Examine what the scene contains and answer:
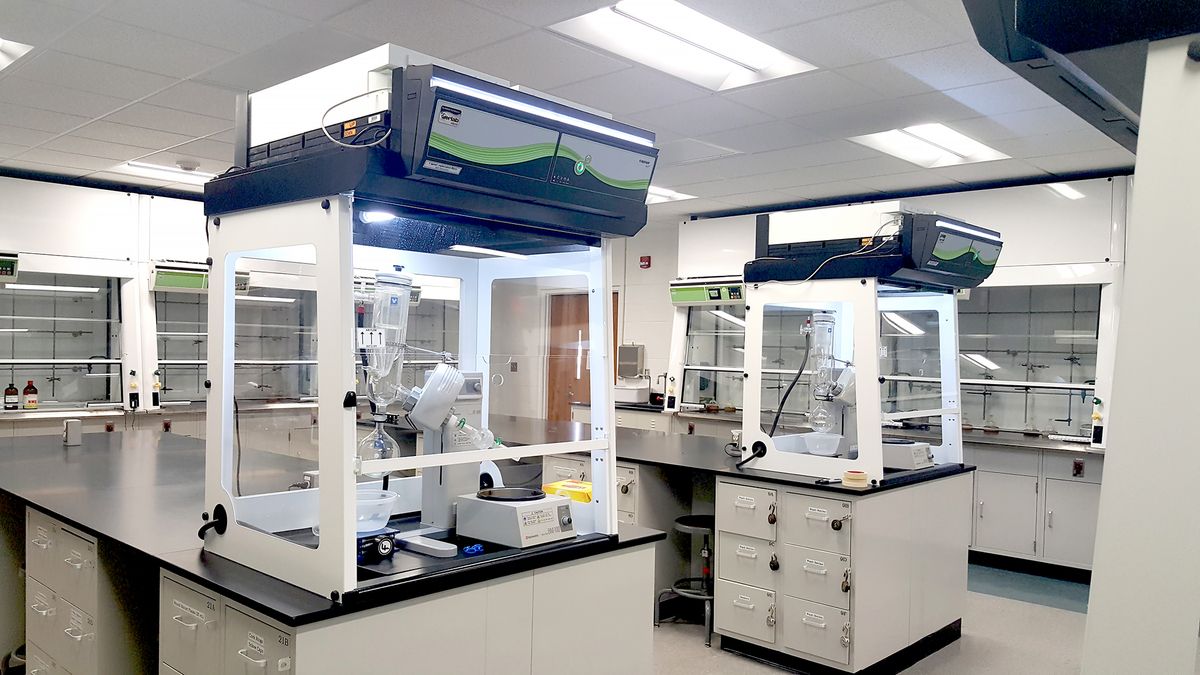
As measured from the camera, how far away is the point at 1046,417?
5.82m

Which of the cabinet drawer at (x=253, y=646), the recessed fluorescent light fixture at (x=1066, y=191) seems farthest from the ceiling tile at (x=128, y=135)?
the recessed fluorescent light fixture at (x=1066, y=191)

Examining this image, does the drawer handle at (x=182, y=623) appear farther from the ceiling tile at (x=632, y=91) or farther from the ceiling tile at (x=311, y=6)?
the ceiling tile at (x=632, y=91)

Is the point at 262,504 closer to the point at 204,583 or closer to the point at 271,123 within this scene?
the point at 204,583

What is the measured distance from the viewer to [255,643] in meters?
1.82

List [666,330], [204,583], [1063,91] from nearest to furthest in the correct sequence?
[1063,91] → [204,583] → [666,330]

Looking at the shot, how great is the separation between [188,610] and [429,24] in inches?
94.3

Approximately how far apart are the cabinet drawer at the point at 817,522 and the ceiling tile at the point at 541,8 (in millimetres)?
2186

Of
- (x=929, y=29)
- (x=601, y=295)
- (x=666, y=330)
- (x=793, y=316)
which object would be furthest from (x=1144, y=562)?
(x=666, y=330)

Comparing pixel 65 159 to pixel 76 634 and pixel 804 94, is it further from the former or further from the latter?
pixel 804 94

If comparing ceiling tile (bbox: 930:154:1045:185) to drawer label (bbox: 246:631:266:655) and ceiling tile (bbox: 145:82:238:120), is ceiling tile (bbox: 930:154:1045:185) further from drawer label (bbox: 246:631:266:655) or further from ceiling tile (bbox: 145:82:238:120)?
drawer label (bbox: 246:631:266:655)

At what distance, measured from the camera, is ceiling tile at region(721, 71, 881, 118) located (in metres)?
4.00

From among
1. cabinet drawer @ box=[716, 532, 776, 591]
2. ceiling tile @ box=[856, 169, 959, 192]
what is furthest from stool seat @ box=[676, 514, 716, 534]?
ceiling tile @ box=[856, 169, 959, 192]

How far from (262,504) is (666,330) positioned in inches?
252

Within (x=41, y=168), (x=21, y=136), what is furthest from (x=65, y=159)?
(x=21, y=136)
